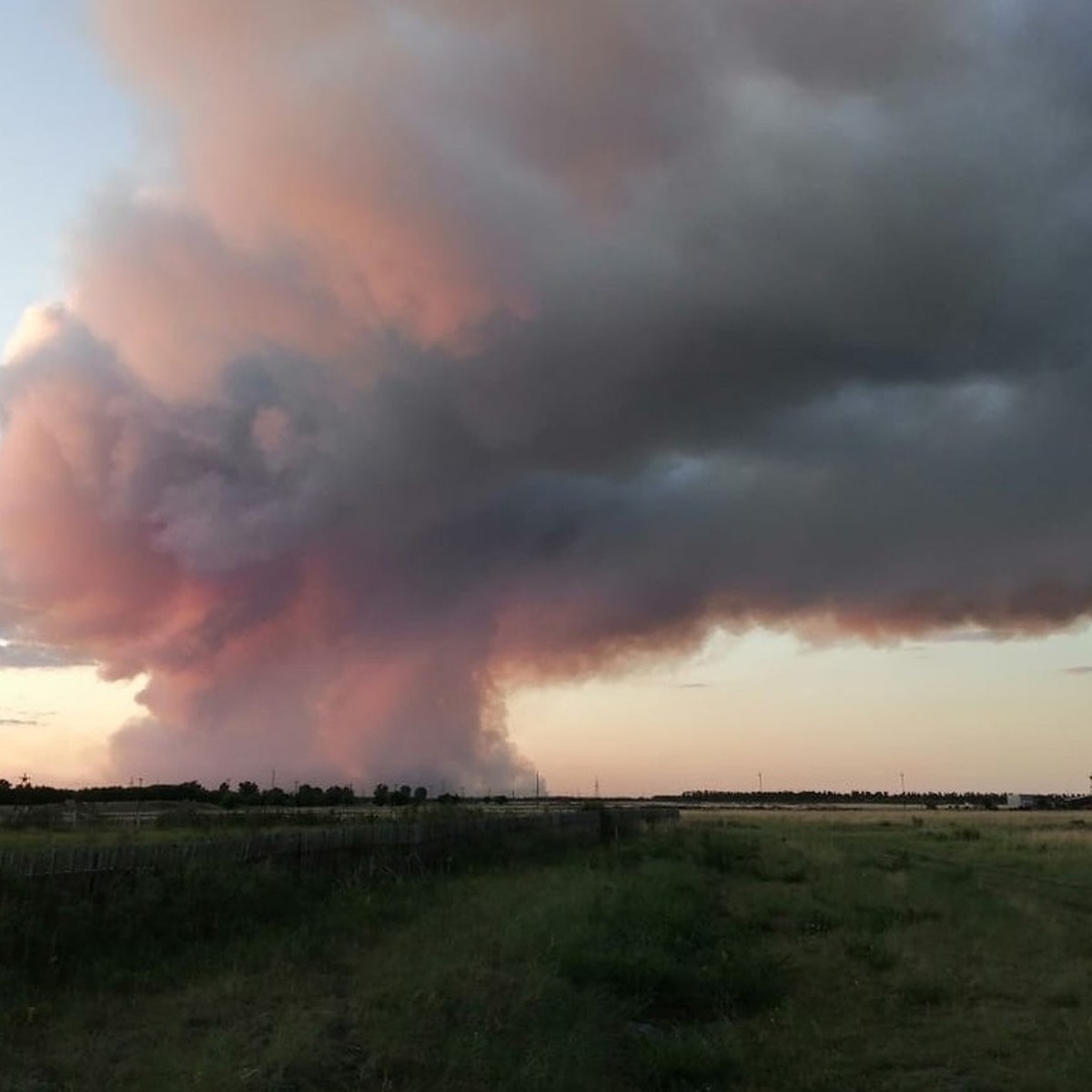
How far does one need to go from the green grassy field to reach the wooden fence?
48cm

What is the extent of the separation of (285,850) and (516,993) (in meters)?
8.22

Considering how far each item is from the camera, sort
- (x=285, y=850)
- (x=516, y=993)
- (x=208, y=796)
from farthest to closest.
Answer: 1. (x=208, y=796)
2. (x=285, y=850)
3. (x=516, y=993)

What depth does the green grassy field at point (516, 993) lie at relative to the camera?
29.7 feet

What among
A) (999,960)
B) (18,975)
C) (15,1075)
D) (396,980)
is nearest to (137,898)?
(18,975)

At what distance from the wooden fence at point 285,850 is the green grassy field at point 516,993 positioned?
480 millimetres

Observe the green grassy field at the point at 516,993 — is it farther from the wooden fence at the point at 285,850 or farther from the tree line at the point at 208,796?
the tree line at the point at 208,796

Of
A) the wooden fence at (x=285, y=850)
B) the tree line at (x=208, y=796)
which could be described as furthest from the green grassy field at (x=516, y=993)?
the tree line at (x=208, y=796)

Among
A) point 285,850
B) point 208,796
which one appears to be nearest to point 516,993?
point 285,850

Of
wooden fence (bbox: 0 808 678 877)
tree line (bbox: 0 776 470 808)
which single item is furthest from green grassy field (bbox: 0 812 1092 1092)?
tree line (bbox: 0 776 470 808)

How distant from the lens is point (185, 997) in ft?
35.9

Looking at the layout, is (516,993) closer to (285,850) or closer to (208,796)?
(285,850)

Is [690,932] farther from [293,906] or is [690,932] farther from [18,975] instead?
[18,975]

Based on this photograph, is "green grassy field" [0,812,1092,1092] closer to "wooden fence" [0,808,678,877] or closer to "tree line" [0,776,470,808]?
"wooden fence" [0,808,678,877]

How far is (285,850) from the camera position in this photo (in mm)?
18344
